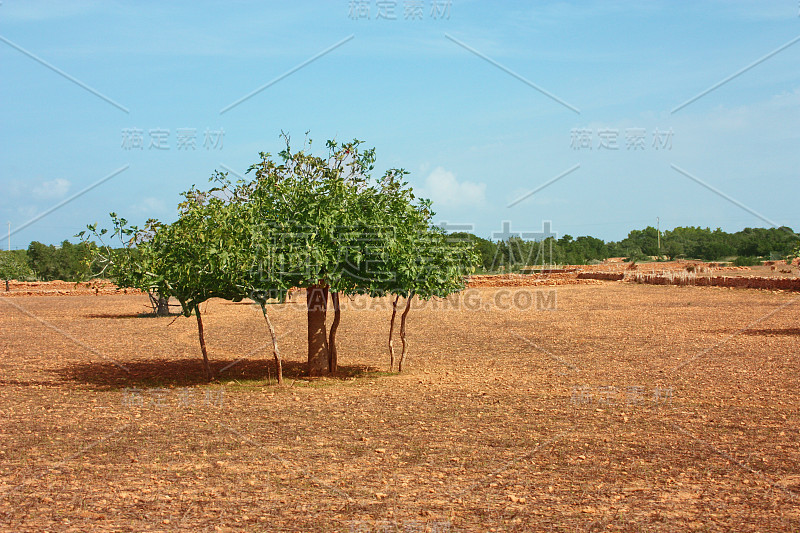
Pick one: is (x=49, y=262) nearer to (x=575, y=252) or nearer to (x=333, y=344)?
(x=575, y=252)

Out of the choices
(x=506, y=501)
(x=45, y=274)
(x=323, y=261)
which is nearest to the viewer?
(x=506, y=501)

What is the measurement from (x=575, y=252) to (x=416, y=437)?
4152 inches

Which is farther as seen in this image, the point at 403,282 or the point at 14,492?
the point at 403,282

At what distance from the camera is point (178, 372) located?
16.3 m

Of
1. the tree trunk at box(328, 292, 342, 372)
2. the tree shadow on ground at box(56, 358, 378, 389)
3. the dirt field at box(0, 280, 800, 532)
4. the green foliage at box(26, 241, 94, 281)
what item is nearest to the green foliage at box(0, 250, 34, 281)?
the green foliage at box(26, 241, 94, 281)

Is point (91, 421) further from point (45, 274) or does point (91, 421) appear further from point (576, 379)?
point (45, 274)

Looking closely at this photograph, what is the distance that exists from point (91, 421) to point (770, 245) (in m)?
97.7

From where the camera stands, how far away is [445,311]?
33.1m

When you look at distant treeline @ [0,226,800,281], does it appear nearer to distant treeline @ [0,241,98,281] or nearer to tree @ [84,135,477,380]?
distant treeline @ [0,241,98,281]

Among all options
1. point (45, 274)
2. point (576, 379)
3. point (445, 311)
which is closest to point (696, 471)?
point (576, 379)

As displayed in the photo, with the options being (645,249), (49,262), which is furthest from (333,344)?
(645,249)

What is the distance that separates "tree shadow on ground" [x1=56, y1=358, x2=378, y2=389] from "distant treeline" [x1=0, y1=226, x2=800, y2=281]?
5082 centimetres

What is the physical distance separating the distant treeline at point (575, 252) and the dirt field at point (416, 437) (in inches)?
1981

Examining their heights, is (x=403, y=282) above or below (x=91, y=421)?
above
